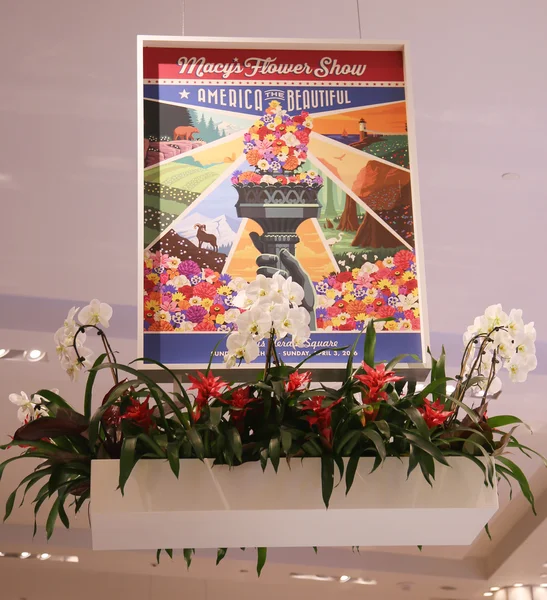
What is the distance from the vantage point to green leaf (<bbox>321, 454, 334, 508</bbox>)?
1.57 m

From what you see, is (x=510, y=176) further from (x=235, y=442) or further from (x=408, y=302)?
(x=235, y=442)

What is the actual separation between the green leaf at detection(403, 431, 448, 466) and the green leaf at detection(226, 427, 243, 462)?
32cm

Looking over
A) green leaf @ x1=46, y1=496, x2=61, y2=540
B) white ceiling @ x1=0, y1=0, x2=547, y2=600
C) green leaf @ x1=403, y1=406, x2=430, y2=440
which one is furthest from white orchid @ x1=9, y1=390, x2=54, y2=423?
white ceiling @ x1=0, y1=0, x2=547, y2=600

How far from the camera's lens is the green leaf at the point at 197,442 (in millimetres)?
1587

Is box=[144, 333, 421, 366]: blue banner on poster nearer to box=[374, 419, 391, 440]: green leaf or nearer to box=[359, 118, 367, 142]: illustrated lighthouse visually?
box=[374, 419, 391, 440]: green leaf

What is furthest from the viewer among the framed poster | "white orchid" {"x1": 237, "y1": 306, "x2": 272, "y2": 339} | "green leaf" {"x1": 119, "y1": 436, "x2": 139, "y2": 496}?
the framed poster

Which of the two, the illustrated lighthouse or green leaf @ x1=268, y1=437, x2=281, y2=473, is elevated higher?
the illustrated lighthouse

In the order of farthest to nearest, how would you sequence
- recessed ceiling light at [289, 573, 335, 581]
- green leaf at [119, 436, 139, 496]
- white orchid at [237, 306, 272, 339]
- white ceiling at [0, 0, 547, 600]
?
recessed ceiling light at [289, 573, 335, 581]
white ceiling at [0, 0, 547, 600]
white orchid at [237, 306, 272, 339]
green leaf at [119, 436, 139, 496]

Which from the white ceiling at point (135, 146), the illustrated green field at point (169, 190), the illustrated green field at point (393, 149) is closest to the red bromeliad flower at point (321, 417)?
the illustrated green field at point (169, 190)

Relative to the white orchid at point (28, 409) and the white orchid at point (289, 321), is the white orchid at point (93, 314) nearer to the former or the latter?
the white orchid at point (28, 409)

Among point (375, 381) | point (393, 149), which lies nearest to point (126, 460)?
point (375, 381)

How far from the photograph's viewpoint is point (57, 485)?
1.68 metres

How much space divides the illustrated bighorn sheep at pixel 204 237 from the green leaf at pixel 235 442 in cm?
54

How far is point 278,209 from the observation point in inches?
81.4
